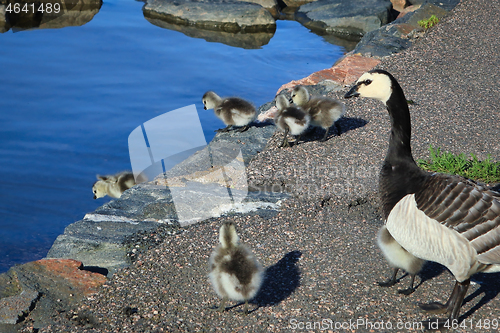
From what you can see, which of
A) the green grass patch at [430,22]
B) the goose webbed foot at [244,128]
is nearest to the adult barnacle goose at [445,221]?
the goose webbed foot at [244,128]

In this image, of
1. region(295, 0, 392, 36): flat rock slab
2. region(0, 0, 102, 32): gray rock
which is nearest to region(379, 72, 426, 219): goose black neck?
region(295, 0, 392, 36): flat rock slab

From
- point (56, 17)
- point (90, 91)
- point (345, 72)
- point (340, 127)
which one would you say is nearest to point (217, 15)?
point (56, 17)

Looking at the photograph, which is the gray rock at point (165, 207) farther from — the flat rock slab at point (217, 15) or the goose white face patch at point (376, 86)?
the flat rock slab at point (217, 15)

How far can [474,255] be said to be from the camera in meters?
3.69

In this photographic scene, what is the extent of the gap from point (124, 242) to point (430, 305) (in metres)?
2.89

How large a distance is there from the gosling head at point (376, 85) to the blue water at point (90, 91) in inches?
177

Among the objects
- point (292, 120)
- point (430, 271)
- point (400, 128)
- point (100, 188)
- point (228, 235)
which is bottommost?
point (100, 188)

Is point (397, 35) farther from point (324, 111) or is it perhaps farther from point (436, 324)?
point (436, 324)

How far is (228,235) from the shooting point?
157 inches

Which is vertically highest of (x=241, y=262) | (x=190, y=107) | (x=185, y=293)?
(x=241, y=262)

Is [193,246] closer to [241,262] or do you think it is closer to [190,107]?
[241,262]

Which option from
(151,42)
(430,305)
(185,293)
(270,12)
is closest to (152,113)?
(151,42)

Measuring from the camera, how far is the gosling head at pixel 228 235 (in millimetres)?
3980

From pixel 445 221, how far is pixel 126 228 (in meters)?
3.12
